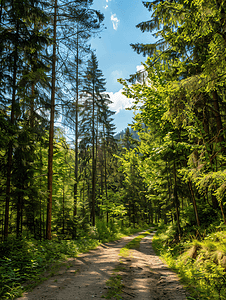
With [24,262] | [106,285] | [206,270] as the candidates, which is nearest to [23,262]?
[24,262]

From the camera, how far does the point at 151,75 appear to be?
29.8ft

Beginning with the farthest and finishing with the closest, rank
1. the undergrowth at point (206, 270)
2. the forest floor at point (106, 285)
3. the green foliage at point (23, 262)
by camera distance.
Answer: the green foliage at point (23, 262) → the forest floor at point (106, 285) → the undergrowth at point (206, 270)

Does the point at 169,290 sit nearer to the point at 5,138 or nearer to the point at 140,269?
the point at 140,269

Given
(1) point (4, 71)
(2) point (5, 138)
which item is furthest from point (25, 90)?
(2) point (5, 138)

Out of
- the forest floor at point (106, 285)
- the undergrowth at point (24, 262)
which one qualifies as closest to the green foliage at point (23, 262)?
the undergrowth at point (24, 262)

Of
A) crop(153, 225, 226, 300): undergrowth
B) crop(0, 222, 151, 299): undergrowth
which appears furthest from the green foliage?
crop(153, 225, 226, 300): undergrowth

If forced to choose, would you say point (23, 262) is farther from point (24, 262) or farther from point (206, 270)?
point (206, 270)

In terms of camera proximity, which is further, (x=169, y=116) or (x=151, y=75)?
(x=151, y=75)

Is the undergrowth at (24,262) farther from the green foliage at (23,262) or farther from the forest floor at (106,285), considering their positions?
the forest floor at (106,285)

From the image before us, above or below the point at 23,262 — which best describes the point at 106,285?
below

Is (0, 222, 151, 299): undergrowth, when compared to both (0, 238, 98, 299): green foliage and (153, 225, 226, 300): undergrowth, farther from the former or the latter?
(153, 225, 226, 300): undergrowth

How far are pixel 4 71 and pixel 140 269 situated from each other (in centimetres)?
1127

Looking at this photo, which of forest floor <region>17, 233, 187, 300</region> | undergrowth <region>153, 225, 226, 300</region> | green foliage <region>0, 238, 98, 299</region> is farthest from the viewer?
green foliage <region>0, 238, 98, 299</region>

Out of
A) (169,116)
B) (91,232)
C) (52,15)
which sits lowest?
(91,232)
